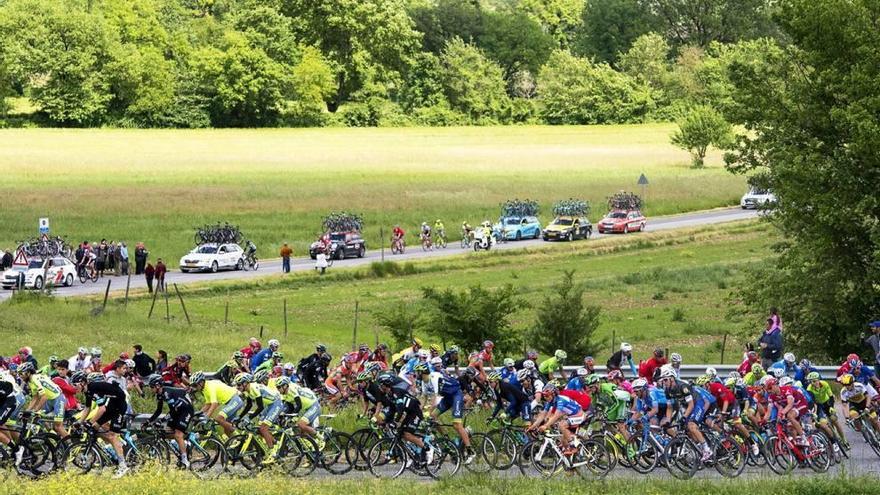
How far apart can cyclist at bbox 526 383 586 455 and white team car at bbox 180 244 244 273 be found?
41.8 m

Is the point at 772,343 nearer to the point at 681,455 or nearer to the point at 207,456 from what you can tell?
the point at 681,455

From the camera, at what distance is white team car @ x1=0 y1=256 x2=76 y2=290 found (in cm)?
5725

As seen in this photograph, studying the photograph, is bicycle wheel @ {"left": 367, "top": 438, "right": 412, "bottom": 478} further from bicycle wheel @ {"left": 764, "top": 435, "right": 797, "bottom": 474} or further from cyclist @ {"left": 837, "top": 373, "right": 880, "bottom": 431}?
cyclist @ {"left": 837, "top": 373, "right": 880, "bottom": 431}

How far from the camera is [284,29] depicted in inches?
5714

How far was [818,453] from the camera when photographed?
81.0 ft

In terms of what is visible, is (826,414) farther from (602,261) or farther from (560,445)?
(602,261)

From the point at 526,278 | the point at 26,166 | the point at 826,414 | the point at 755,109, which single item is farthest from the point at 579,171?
the point at 826,414

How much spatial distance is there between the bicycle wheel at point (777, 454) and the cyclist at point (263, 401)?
8.17 m

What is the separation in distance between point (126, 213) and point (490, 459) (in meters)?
61.4

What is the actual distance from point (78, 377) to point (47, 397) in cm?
113

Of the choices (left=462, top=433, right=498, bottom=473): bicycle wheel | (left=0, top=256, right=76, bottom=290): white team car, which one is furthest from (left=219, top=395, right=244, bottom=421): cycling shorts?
(left=0, top=256, right=76, bottom=290): white team car

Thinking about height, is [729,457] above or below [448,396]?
below

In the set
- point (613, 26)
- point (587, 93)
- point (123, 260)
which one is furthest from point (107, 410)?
point (613, 26)

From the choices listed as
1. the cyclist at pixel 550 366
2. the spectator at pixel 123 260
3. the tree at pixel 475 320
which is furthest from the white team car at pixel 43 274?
the cyclist at pixel 550 366
